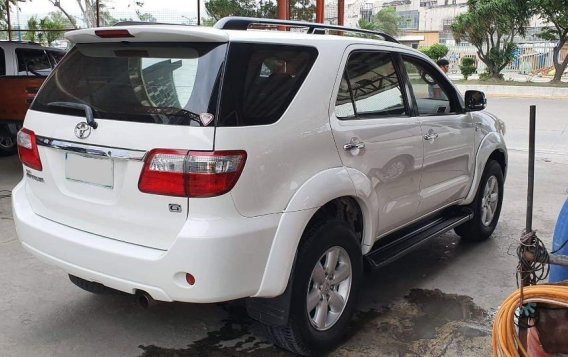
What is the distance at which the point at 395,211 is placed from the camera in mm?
3715

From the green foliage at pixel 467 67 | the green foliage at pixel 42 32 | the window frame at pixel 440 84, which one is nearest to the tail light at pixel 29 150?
the window frame at pixel 440 84

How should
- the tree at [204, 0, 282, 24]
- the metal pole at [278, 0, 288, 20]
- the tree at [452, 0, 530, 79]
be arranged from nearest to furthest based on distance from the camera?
the metal pole at [278, 0, 288, 20], the tree at [204, 0, 282, 24], the tree at [452, 0, 530, 79]

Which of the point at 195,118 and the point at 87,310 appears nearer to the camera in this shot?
the point at 195,118

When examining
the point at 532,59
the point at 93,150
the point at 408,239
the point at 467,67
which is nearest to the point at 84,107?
the point at 93,150

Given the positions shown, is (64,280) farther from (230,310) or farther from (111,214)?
(111,214)

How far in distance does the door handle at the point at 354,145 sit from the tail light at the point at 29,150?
1.70 m

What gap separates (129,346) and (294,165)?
58.3 inches

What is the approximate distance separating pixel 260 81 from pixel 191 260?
93 centimetres

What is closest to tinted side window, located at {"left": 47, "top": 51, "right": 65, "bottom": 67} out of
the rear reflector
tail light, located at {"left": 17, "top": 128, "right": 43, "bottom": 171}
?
tail light, located at {"left": 17, "top": 128, "right": 43, "bottom": 171}

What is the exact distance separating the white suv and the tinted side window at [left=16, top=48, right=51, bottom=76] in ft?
19.5

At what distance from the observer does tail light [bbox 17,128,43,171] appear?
3.13 meters

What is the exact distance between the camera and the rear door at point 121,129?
2596 mm

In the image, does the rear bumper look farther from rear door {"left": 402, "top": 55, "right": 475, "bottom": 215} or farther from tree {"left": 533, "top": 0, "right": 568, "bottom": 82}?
tree {"left": 533, "top": 0, "right": 568, "bottom": 82}

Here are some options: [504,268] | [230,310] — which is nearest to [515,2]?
[504,268]
